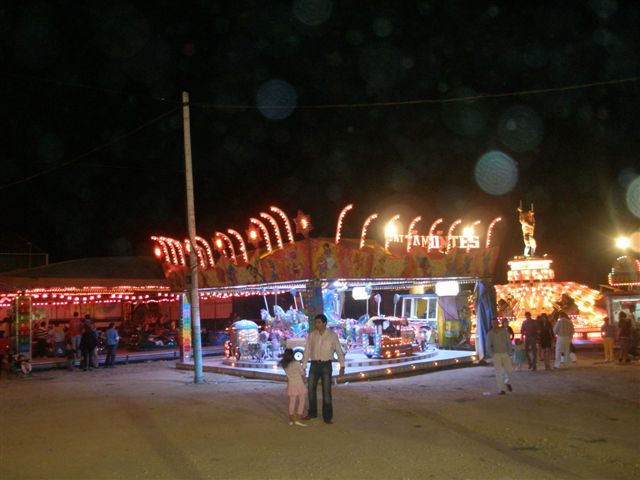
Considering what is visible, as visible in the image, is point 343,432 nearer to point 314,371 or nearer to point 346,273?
point 314,371

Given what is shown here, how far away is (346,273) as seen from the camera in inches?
646

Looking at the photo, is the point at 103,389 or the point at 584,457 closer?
the point at 584,457

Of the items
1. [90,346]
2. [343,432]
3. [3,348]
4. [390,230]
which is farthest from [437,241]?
[3,348]

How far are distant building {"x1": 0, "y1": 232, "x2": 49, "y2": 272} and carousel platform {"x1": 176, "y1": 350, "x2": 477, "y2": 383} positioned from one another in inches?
860

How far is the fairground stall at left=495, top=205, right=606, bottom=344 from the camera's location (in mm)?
26109

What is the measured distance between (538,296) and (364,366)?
13710 mm

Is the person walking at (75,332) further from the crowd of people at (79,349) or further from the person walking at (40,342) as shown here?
the person walking at (40,342)

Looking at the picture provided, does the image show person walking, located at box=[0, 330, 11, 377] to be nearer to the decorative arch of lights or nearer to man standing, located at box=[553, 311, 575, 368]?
the decorative arch of lights

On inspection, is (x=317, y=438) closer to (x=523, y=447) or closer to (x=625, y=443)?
(x=523, y=447)

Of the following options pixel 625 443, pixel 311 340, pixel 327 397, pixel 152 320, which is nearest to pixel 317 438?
pixel 327 397

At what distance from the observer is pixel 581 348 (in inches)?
909

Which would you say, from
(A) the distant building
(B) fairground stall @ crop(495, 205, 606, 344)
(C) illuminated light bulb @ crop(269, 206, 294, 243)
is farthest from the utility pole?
(A) the distant building

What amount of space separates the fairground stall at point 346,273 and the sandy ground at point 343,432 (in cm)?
338

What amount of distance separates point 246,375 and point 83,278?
9.69 metres
